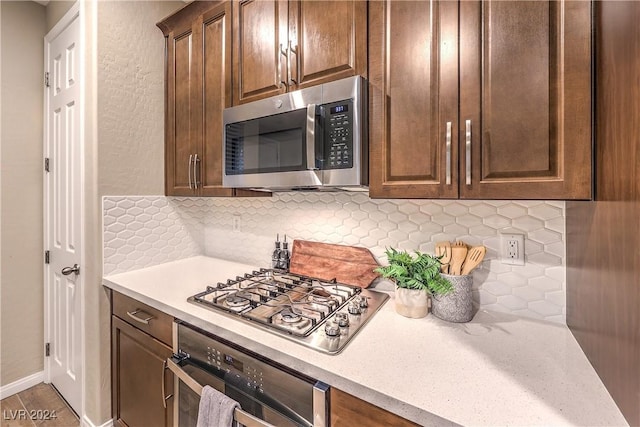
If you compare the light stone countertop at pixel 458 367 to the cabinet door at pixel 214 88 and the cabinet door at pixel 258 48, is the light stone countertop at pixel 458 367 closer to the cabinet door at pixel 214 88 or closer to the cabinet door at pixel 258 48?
the cabinet door at pixel 214 88

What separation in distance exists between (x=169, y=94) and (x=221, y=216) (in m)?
0.87

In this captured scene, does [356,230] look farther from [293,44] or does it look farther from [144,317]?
[144,317]

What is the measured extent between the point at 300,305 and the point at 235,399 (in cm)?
39

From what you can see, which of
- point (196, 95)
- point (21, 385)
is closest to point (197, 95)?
point (196, 95)

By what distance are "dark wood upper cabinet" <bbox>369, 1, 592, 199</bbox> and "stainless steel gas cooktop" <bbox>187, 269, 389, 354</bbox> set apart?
48 centimetres

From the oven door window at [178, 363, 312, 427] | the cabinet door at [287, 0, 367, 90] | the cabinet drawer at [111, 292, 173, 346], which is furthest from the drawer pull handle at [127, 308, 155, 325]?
the cabinet door at [287, 0, 367, 90]

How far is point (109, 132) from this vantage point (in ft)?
5.43

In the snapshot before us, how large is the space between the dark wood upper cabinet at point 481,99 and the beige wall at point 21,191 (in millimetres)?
2468

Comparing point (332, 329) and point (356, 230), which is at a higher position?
point (356, 230)

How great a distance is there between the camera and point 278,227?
1.80 m

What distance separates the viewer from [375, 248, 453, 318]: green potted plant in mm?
1084

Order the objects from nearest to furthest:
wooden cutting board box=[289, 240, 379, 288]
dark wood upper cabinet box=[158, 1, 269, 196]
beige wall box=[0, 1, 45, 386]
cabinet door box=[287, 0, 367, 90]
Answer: cabinet door box=[287, 0, 367, 90], wooden cutting board box=[289, 240, 379, 288], dark wood upper cabinet box=[158, 1, 269, 196], beige wall box=[0, 1, 45, 386]

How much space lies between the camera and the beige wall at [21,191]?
1963 mm

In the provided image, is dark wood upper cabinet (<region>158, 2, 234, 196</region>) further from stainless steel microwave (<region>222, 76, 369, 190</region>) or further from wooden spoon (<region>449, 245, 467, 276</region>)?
wooden spoon (<region>449, 245, 467, 276</region>)
